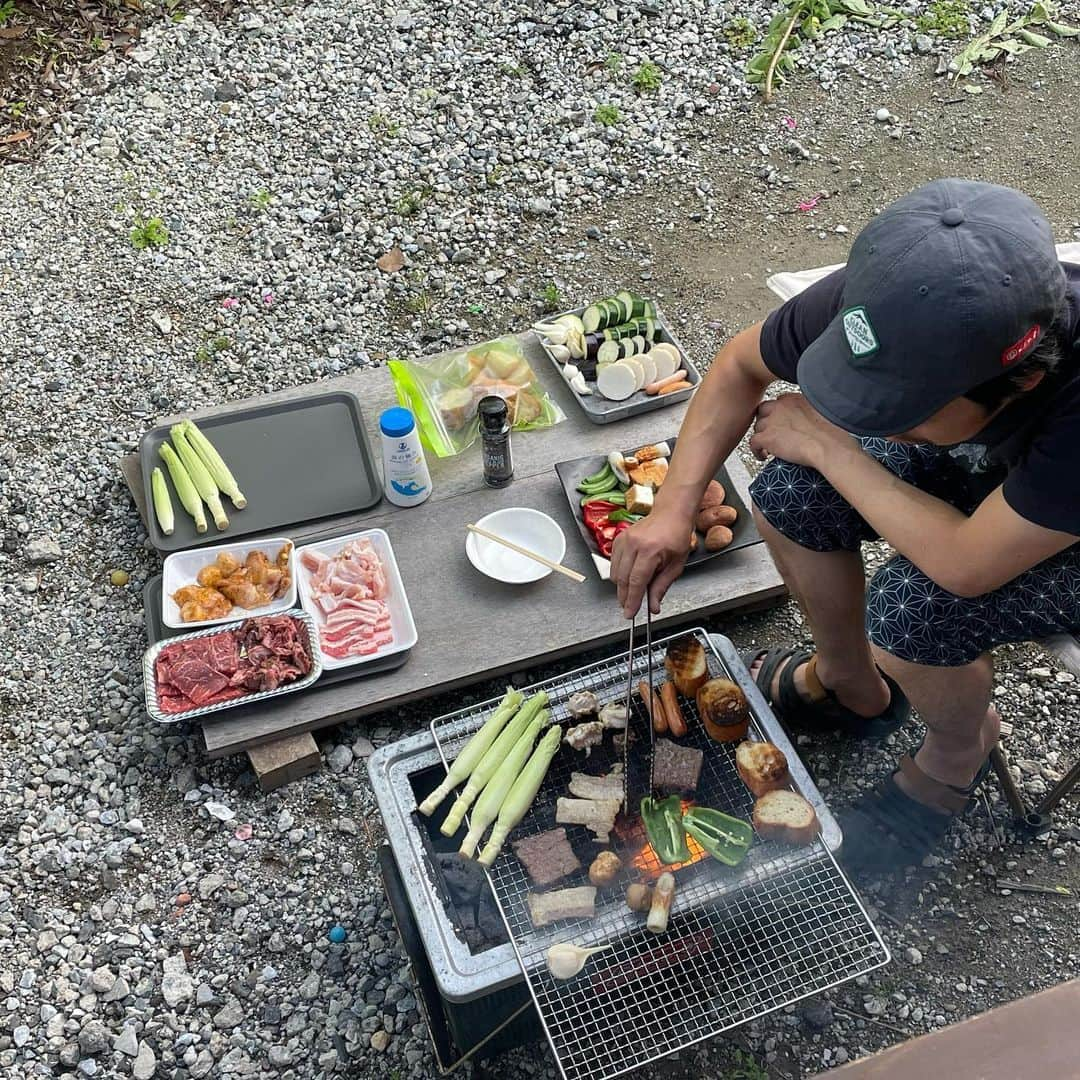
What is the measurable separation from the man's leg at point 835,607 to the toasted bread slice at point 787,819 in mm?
474

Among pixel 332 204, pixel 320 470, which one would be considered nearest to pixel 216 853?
pixel 320 470

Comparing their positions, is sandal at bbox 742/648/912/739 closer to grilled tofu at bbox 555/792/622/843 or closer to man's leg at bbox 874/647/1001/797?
man's leg at bbox 874/647/1001/797

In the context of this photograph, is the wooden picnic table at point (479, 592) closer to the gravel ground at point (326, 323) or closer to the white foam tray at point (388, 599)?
the white foam tray at point (388, 599)

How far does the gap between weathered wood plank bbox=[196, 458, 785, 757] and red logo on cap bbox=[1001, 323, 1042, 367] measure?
1.94 m

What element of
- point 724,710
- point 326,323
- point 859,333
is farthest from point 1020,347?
point 326,323

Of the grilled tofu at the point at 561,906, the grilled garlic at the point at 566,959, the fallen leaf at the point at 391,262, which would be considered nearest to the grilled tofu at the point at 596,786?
the grilled tofu at the point at 561,906

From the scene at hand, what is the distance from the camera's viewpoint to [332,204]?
6.02 metres

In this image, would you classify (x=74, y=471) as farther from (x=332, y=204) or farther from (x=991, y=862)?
(x=991, y=862)

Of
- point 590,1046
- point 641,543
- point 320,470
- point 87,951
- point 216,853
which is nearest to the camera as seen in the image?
point 590,1046

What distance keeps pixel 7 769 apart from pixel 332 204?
365 cm

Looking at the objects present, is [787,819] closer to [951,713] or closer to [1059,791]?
[951,713]

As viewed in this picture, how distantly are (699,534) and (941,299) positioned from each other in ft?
6.67

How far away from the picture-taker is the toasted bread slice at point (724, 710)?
3.11 m

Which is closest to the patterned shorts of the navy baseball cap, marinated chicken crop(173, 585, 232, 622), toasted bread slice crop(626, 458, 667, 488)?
the navy baseball cap
